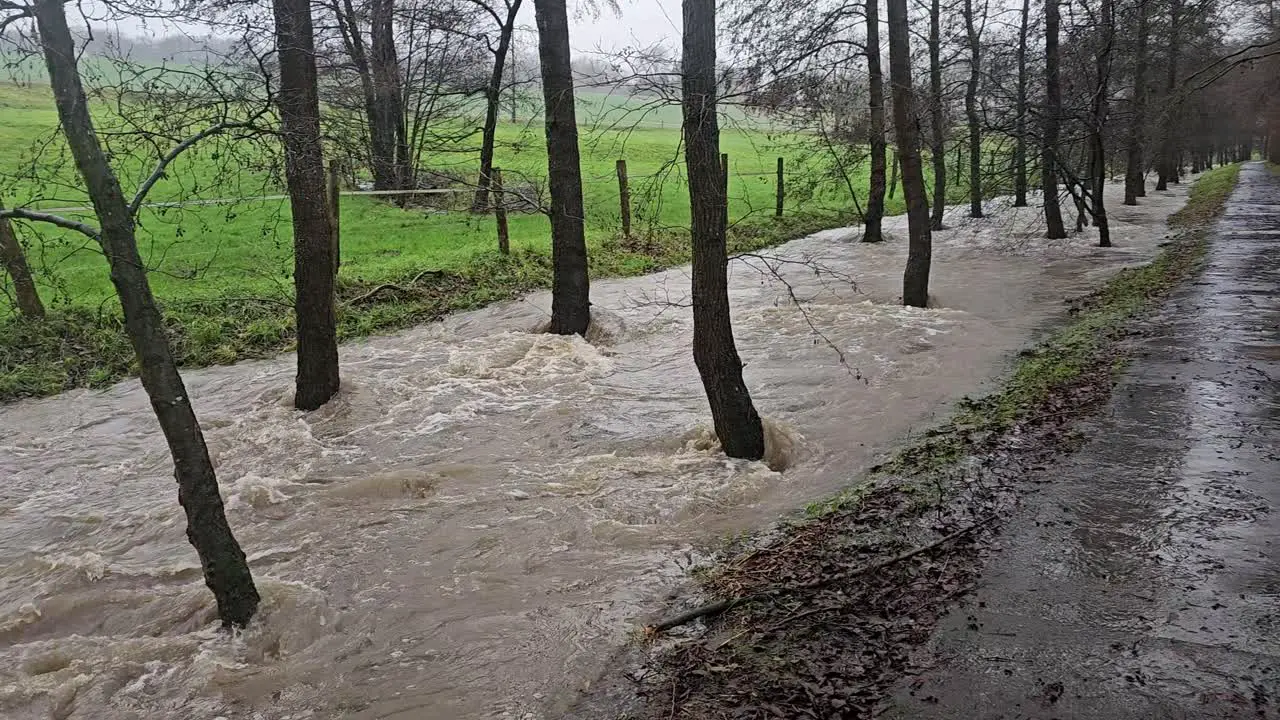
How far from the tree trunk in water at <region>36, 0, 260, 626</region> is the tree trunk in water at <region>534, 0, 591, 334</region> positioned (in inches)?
266

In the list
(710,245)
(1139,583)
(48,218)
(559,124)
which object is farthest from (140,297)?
(559,124)

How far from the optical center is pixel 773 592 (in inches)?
177

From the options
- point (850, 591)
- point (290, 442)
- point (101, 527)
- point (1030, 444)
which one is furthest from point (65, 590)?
point (1030, 444)

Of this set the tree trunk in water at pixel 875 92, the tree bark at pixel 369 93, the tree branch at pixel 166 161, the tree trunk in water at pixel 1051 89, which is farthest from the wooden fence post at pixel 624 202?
the tree branch at pixel 166 161

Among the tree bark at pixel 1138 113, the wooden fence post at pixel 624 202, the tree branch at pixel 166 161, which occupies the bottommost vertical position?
the tree branch at pixel 166 161

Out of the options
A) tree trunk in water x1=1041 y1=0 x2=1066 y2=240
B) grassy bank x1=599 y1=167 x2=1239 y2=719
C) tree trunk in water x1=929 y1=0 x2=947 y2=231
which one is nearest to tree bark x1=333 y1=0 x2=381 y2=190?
grassy bank x1=599 y1=167 x2=1239 y2=719

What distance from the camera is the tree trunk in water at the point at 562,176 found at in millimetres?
10453

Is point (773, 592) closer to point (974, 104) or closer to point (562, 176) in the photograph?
point (562, 176)

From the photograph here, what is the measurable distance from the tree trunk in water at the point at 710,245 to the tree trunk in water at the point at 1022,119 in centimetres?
1044

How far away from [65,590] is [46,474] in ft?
9.00

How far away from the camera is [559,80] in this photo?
1051cm

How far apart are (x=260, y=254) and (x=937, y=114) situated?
14690mm

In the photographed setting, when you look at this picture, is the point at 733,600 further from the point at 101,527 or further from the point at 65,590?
the point at 101,527

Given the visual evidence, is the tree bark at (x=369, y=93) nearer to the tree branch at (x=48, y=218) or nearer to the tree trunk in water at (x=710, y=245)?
the tree trunk in water at (x=710, y=245)
